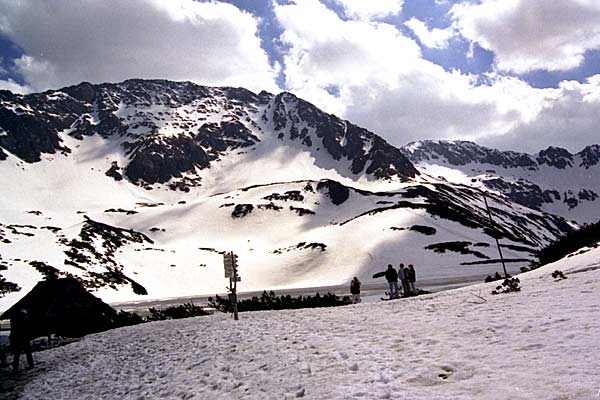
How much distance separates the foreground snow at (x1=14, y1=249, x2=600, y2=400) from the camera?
7.22m

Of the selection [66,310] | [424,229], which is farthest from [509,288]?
[424,229]

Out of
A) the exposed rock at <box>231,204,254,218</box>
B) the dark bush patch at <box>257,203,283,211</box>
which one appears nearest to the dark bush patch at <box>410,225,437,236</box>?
the dark bush patch at <box>257,203,283,211</box>

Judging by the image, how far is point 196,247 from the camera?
124000mm

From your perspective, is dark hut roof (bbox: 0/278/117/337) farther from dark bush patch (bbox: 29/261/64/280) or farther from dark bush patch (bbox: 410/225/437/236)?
dark bush patch (bbox: 410/225/437/236)

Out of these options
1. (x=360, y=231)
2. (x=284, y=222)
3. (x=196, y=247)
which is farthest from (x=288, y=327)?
(x=284, y=222)

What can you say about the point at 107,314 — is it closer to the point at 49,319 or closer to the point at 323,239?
the point at 49,319

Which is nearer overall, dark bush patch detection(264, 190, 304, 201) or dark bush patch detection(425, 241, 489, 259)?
dark bush patch detection(425, 241, 489, 259)

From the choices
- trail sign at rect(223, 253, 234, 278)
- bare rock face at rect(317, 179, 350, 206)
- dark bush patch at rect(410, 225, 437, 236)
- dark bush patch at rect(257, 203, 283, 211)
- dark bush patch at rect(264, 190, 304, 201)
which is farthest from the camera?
dark bush patch at rect(264, 190, 304, 201)

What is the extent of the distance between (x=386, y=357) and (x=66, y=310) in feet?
93.5

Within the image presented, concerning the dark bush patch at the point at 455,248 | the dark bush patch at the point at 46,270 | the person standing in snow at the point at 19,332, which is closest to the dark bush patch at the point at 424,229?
the dark bush patch at the point at 455,248

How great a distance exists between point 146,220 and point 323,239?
72713 mm

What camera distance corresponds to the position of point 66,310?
31422 mm

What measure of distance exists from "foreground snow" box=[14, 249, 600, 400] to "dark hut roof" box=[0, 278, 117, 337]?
1347 cm

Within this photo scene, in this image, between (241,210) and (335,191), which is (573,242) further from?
(335,191)
